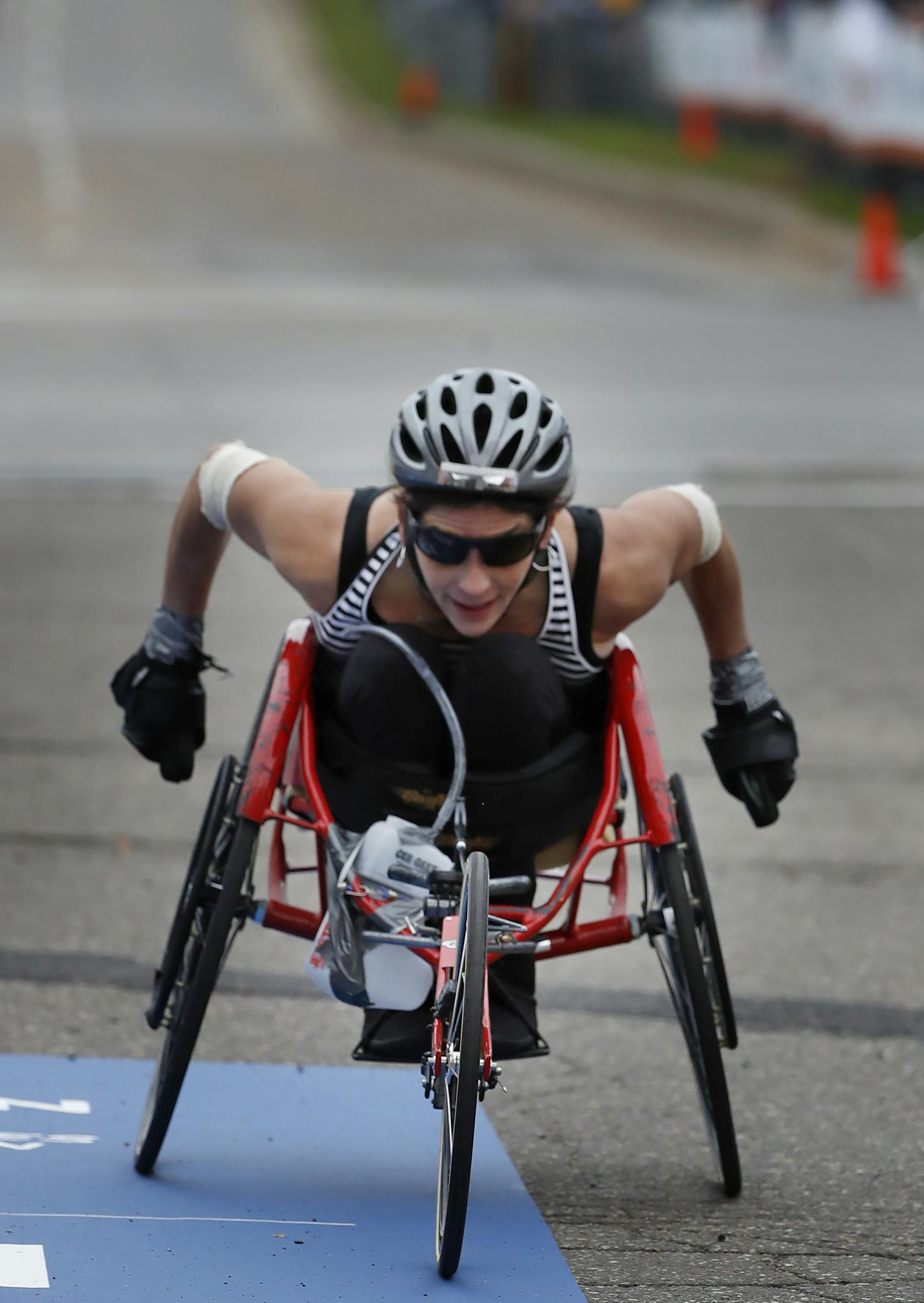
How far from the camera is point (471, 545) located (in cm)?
391

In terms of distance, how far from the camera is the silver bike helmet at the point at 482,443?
3920 mm

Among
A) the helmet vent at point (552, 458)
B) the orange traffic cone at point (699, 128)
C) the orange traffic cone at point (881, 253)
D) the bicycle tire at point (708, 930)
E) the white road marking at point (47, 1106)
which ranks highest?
the helmet vent at point (552, 458)

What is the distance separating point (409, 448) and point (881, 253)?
54.0 ft

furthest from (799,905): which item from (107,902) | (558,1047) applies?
(107,902)

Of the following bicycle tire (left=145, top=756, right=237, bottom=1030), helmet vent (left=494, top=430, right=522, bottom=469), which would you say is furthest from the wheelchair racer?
bicycle tire (left=145, top=756, right=237, bottom=1030)

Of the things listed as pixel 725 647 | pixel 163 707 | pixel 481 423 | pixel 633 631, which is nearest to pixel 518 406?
pixel 481 423

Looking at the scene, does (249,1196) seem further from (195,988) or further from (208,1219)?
(195,988)

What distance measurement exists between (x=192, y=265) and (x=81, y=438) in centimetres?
842

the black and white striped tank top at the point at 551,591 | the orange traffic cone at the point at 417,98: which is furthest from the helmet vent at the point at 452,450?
the orange traffic cone at the point at 417,98

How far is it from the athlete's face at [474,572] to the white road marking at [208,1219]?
1.13m

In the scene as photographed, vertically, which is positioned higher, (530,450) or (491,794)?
(530,450)

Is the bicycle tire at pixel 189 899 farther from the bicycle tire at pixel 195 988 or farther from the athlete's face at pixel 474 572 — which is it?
the athlete's face at pixel 474 572

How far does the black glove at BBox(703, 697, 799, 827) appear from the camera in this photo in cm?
447

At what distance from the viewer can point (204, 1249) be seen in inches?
152
